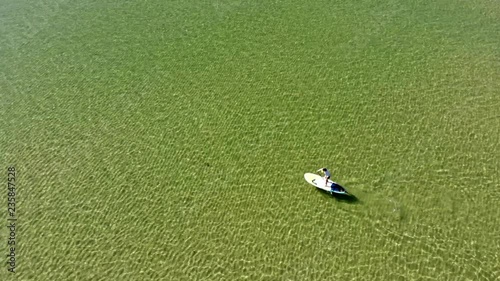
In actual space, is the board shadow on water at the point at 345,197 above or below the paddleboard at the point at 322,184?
below

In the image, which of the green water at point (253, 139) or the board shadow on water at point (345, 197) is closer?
the green water at point (253, 139)

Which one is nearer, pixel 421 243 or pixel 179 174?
pixel 421 243

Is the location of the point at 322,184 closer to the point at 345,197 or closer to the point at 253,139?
the point at 345,197

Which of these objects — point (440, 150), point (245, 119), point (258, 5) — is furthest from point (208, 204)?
point (258, 5)

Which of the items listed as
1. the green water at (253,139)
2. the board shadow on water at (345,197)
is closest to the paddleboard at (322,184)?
the board shadow on water at (345,197)

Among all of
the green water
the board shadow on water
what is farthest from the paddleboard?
the green water

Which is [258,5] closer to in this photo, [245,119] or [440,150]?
[245,119]

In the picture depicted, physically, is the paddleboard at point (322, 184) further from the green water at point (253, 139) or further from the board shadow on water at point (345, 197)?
the green water at point (253, 139)
